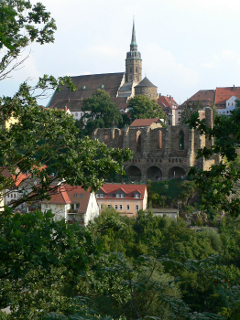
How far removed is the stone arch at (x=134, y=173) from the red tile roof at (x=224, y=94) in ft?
94.4

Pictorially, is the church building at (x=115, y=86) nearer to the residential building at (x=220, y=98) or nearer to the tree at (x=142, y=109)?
the residential building at (x=220, y=98)

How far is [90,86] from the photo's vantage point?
82938 millimetres

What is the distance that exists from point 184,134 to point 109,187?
33.1 feet

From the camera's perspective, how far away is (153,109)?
5925cm

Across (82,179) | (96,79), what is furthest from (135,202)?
(96,79)

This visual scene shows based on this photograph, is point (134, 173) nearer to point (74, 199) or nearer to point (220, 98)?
point (74, 199)

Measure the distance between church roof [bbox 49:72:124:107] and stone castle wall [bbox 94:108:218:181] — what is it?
35.7 metres

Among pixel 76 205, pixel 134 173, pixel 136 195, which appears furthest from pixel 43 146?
pixel 134 173

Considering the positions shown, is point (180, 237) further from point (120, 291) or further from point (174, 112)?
point (174, 112)

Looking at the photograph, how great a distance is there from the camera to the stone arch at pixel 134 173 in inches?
1770

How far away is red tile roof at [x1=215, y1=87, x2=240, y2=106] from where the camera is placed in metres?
68.6

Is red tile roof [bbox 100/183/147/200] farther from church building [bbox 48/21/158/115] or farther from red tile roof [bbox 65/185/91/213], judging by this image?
church building [bbox 48/21/158/115]

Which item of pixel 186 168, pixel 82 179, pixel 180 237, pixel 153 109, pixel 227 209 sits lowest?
pixel 180 237

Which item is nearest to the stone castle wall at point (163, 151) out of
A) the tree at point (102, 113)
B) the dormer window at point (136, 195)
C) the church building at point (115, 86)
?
the dormer window at point (136, 195)
